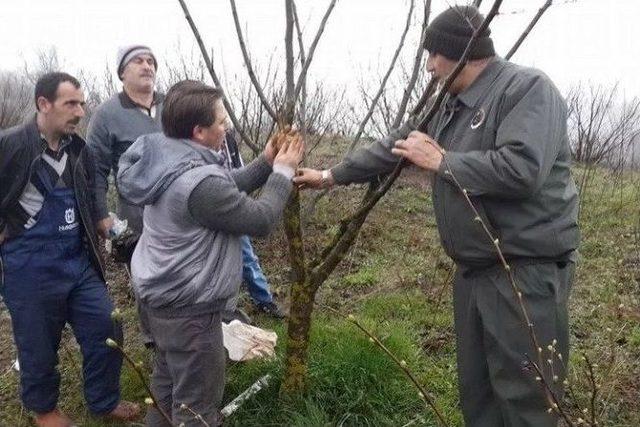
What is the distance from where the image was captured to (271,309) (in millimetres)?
4363

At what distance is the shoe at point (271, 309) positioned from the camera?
4316mm

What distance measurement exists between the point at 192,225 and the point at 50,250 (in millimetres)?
1076

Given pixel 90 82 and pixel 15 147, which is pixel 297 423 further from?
pixel 90 82

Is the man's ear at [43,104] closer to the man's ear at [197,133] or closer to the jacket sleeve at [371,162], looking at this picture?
the man's ear at [197,133]

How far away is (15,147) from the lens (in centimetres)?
282

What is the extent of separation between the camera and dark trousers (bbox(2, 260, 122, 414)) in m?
2.90

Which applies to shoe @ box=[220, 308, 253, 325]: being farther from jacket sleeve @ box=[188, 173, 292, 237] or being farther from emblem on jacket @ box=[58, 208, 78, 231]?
jacket sleeve @ box=[188, 173, 292, 237]

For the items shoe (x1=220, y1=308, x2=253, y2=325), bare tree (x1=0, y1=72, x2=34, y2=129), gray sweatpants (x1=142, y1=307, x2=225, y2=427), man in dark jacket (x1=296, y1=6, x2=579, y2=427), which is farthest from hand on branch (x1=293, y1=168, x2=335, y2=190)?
bare tree (x1=0, y1=72, x2=34, y2=129)

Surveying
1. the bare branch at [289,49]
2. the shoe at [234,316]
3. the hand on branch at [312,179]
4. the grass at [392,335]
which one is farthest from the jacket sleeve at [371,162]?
the shoe at [234,316]

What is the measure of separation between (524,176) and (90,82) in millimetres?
11628

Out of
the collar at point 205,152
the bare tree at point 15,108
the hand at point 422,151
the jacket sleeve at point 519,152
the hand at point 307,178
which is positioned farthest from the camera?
the bare tree at point 15,108

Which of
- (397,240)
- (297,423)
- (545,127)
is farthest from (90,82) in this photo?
(545,127)

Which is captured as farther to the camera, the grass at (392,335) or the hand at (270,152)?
the grass at (392,335)

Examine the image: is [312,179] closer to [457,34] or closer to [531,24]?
[457,34]
